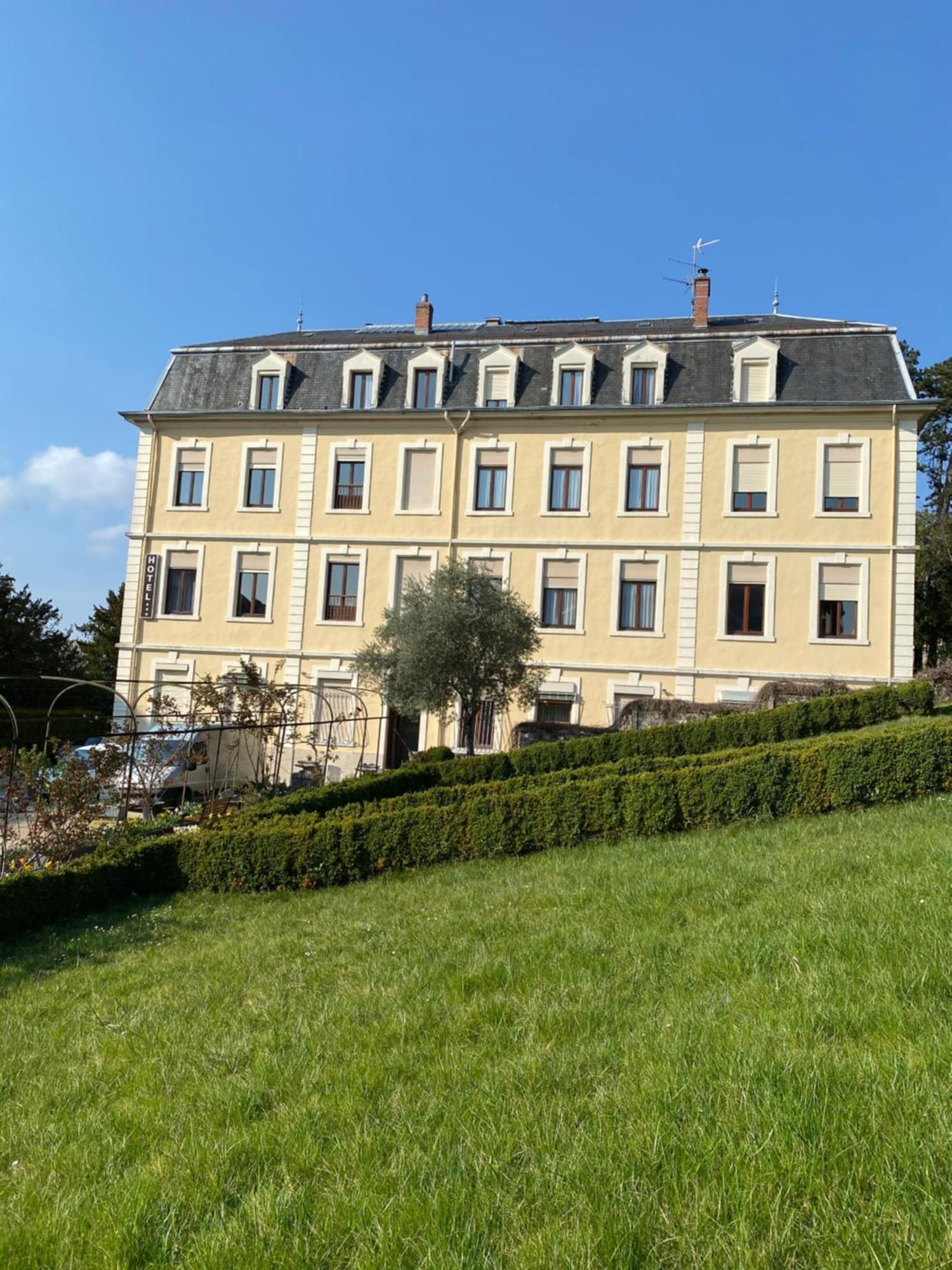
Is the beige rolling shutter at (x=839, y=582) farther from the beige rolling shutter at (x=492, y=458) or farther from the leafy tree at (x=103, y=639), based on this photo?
the leafy tree at (x=103, y=639)

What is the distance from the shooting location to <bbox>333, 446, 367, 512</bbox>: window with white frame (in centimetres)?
2772

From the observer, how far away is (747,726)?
16469mm

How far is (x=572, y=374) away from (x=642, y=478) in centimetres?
404

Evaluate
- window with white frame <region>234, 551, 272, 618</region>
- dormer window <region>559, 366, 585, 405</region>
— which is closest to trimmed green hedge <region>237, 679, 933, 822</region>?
dormer window <region>559, 366, 585, 405</region>

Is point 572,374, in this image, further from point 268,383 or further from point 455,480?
point 268,383

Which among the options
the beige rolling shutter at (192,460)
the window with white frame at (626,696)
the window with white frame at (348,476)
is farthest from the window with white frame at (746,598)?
the beige rolling shutter at (192,460)

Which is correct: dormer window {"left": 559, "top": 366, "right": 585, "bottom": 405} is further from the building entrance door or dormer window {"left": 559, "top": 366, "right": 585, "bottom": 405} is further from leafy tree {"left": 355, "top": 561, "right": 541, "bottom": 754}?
the building entrance door

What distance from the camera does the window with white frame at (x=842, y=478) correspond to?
24.3 m

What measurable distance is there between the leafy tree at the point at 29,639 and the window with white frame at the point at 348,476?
52.3 ft

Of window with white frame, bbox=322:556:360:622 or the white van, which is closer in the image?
the white van

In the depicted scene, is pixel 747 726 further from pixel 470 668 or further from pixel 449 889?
pixel 449 889

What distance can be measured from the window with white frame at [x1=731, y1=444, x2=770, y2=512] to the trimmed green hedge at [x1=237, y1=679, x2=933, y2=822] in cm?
968

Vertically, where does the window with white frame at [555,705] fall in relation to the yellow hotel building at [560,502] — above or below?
below

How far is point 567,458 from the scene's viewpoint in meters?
26.5
